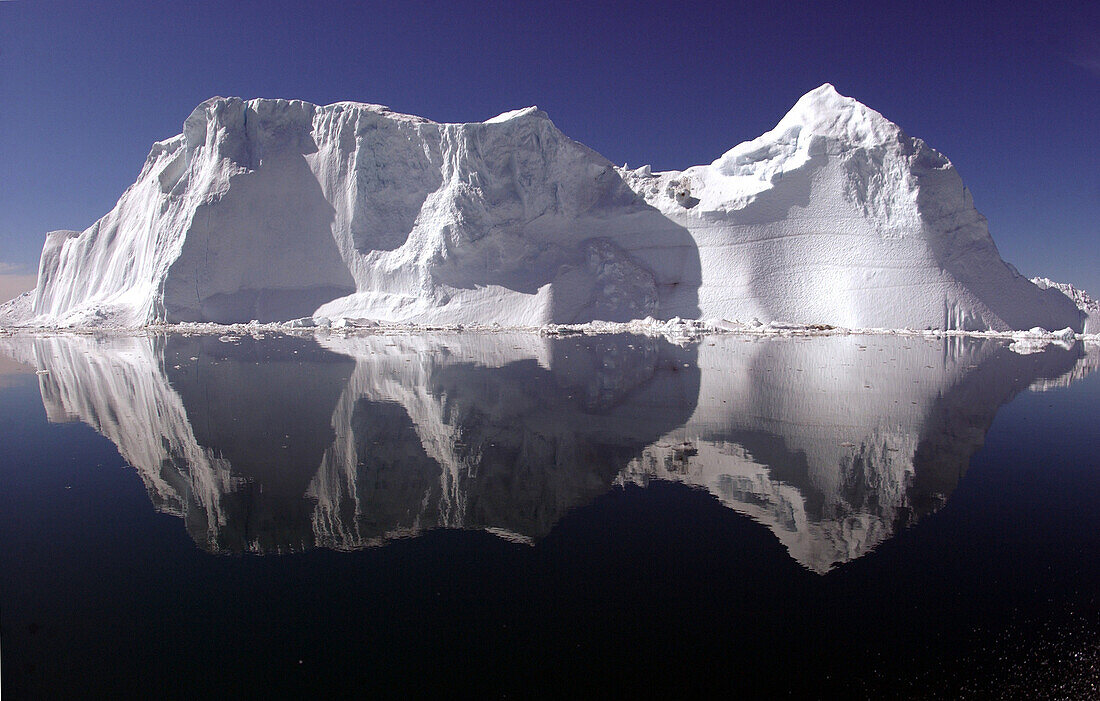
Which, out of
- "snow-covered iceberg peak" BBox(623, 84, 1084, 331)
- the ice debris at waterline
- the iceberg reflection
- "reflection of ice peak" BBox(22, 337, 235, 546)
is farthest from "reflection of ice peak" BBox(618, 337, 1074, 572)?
the ice debris at waterline

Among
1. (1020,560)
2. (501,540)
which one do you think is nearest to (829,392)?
(1020,560)

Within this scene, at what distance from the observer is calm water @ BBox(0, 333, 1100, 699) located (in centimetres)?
254

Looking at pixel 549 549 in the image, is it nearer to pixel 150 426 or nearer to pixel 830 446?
pixel 830 446

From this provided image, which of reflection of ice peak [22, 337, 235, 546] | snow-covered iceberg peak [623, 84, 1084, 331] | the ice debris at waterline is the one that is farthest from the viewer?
the ice debris at waterline

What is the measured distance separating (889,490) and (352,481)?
12.8ft

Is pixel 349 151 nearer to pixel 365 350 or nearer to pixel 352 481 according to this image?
pixel 365 350

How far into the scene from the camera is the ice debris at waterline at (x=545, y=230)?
26.9 metres

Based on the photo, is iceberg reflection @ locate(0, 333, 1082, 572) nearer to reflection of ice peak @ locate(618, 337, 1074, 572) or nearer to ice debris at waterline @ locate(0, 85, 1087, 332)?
reflection of ice peak @ locate(618, 337, 1074, 572)

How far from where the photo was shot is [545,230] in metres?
30.9

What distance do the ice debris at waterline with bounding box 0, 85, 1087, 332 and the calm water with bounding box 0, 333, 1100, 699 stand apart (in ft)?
69.0

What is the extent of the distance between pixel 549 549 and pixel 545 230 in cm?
2815

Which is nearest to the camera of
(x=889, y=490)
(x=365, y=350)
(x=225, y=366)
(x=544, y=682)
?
(x=544, y=682)

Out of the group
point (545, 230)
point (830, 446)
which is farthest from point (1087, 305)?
point (830, 446)

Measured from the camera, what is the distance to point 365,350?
656 inches
